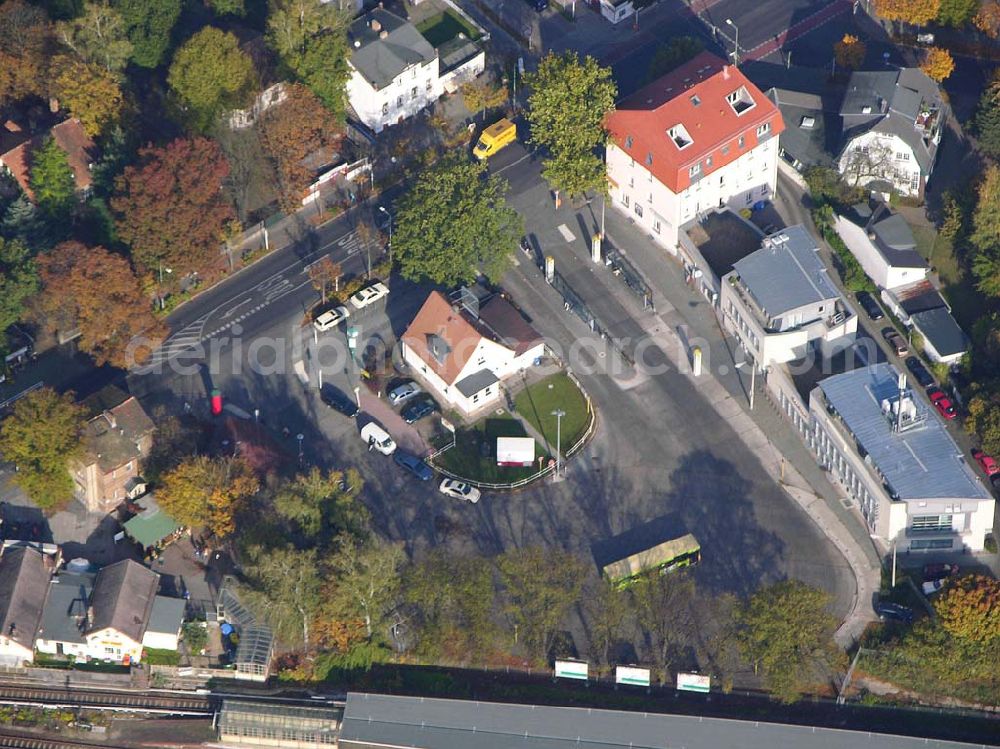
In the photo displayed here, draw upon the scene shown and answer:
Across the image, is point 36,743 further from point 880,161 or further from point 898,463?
point 880,161

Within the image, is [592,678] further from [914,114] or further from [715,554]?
[914,114]

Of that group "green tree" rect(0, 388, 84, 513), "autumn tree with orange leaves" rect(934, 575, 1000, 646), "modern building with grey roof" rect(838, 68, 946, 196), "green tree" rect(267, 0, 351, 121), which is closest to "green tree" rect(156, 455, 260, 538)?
"green tree" rect(0, 388, 84, 513)

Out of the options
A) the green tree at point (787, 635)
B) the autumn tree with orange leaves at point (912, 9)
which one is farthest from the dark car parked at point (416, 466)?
the autumn tree with orange leaves at point (912, 9)

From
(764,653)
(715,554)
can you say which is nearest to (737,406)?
(715,554)

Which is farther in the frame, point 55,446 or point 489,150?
point 489,150

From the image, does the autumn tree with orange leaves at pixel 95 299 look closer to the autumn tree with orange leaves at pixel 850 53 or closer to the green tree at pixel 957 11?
the autumn tree with orange leaves at pixel 850 53

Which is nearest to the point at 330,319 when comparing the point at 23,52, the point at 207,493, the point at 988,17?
the point at 207,493

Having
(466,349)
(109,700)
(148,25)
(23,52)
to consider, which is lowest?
(109,700)
